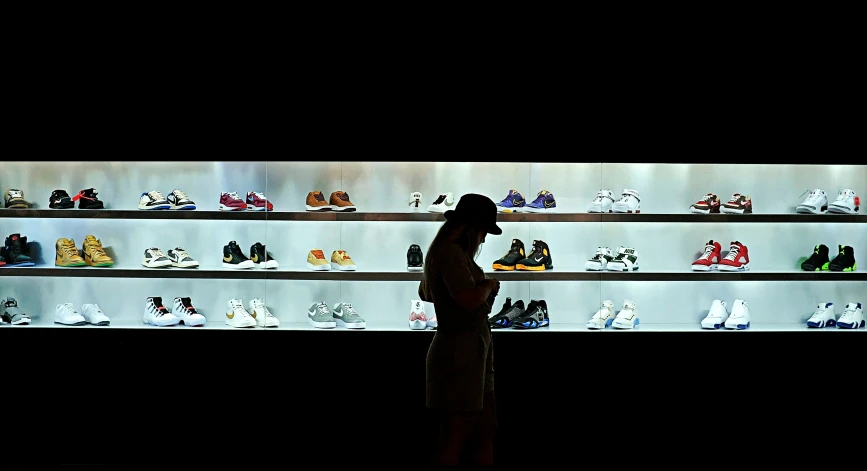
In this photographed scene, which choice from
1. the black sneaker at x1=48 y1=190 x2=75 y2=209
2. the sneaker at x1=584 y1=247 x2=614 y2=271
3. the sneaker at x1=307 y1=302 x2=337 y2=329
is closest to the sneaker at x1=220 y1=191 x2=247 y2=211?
the sneaker at x1=307 y1=302 x2=337 y2=329

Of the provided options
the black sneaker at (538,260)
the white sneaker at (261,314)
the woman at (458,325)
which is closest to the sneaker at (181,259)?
the white sneaker at (261,314)

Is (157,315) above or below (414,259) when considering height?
below

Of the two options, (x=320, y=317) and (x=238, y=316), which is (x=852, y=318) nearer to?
(x=320, y=317)

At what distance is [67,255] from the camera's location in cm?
501

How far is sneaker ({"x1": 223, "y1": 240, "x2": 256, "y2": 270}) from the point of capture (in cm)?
494

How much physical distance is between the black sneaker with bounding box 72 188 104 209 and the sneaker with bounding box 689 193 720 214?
3.95 metres

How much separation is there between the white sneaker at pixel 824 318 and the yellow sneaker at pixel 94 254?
4.66 m

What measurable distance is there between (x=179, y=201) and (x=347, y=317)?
1350 millimetres

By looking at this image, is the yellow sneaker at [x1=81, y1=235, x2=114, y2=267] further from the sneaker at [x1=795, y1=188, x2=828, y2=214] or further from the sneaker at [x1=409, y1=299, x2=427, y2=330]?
the sneaker at [x1=795, y1=188, x2=828, y2=214]

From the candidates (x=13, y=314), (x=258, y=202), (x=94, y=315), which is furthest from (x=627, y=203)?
(x=13, y=314)

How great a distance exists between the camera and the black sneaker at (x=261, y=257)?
4.91 m
